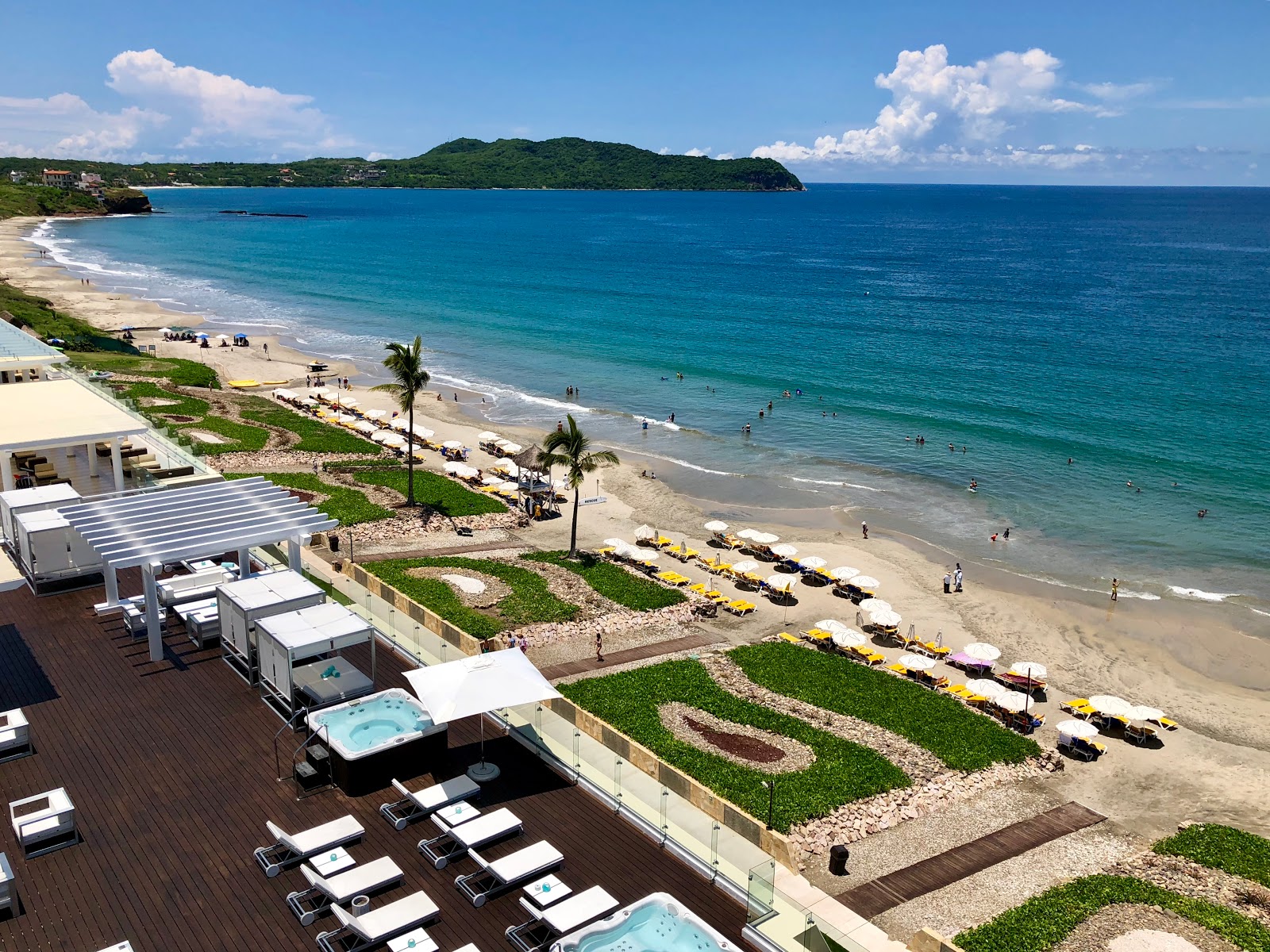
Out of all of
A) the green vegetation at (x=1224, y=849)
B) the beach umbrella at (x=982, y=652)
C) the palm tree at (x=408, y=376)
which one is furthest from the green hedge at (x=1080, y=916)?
the palm tree at (x=408, y=376)

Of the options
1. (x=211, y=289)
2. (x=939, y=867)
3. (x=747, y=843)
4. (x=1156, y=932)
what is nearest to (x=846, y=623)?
(x=939, y=867)

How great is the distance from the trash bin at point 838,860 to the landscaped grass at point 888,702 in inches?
246

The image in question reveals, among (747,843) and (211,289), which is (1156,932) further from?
(211,289)

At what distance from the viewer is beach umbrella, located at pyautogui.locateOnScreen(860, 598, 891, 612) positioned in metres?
37.4

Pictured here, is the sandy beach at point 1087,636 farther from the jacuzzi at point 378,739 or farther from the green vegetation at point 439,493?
the jacuzzi at point 378,739

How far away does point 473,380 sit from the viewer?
79000mm

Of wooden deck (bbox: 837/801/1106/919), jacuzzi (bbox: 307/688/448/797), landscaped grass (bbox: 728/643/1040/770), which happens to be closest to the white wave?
landscaped grass (bbox: 728/643/1040/770)

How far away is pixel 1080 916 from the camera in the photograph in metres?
A: 20.4

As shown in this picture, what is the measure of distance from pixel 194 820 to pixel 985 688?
24.8m

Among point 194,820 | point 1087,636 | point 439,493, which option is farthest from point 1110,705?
point 439,493

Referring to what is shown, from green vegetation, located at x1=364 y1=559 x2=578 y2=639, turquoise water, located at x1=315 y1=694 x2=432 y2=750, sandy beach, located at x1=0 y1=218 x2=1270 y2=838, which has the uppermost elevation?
turquoise water, located at x1=315 y1=694 x2=432 y2=750

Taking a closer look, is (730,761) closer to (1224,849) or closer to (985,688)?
(985,688)

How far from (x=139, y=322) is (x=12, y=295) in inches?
458

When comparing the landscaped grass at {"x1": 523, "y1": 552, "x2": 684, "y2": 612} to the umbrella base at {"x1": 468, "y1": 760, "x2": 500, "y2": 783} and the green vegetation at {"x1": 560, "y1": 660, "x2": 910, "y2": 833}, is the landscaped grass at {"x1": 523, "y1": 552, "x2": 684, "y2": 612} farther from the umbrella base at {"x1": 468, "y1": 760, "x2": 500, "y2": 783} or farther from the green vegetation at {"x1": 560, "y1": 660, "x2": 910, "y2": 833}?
the umbrella base at {"x1": 468, "y1": 760, "x2": 500, "y2": 783}
